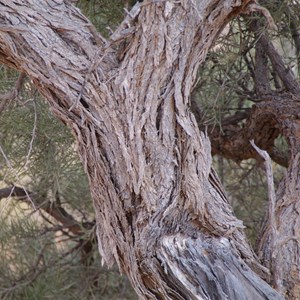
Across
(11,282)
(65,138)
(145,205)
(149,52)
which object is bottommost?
(11,282)

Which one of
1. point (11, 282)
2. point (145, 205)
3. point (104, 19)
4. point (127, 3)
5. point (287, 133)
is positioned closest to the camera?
point (145, 205)

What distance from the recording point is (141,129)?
1336 mm

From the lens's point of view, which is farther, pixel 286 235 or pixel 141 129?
pixel 286 235

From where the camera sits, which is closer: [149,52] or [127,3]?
[149,52]

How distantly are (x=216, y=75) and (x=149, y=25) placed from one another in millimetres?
1217

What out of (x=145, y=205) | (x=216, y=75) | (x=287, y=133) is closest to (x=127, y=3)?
(x=216, y=75)

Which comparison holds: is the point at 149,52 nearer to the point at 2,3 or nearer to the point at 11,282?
the point at 2,3

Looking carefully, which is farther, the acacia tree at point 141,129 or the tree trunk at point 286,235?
the tree trunk at point 286,235

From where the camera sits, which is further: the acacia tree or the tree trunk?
the tree trunk

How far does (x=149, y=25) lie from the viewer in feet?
4.41

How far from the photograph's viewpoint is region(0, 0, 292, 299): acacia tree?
1319 millimetres

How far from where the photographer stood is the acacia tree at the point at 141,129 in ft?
4.33

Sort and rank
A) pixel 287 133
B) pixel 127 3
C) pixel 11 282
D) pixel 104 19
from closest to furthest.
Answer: pixel 287 133 → pixel 127 3 → pixel 104 19 → pixel 11 282

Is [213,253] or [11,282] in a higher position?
[213,253]
